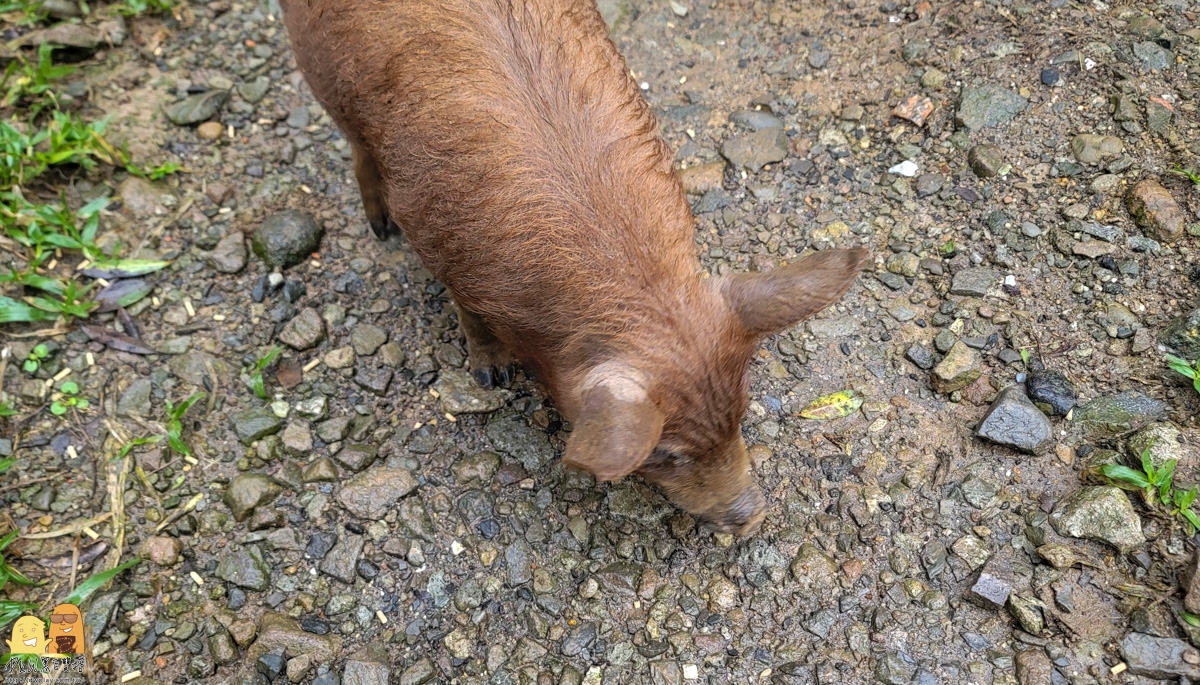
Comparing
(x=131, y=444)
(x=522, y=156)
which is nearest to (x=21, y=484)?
(x=131, y=444)

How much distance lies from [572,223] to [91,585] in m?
2.51

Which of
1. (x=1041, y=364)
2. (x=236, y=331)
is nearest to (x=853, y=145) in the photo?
(x=1041, y=364)

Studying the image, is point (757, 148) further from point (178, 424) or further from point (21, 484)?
point (21, 484)

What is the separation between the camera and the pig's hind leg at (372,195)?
4133mm

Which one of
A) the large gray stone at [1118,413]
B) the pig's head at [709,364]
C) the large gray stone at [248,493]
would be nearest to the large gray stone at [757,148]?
the pig's head at [709,364]

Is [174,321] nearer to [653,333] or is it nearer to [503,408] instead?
[503,408]

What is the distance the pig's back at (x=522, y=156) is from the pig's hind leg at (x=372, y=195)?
83 cm

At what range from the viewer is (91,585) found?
3408 millimetres

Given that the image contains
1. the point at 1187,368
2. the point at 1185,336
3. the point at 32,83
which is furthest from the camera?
the point at 32,83

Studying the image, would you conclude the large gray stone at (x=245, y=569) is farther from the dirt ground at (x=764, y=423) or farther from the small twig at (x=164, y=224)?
the small twig at (x=164, y=224)

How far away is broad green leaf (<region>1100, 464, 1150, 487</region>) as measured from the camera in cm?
309

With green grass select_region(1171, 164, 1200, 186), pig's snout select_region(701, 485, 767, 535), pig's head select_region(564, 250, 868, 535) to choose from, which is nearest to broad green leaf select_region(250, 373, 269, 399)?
pig's head select_region(564, 250, 868, 535)

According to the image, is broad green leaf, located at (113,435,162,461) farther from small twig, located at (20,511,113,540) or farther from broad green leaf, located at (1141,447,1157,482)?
broad green leaf, located at (1141,447,1157,482)

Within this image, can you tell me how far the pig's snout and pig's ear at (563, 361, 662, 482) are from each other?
2.14ft
